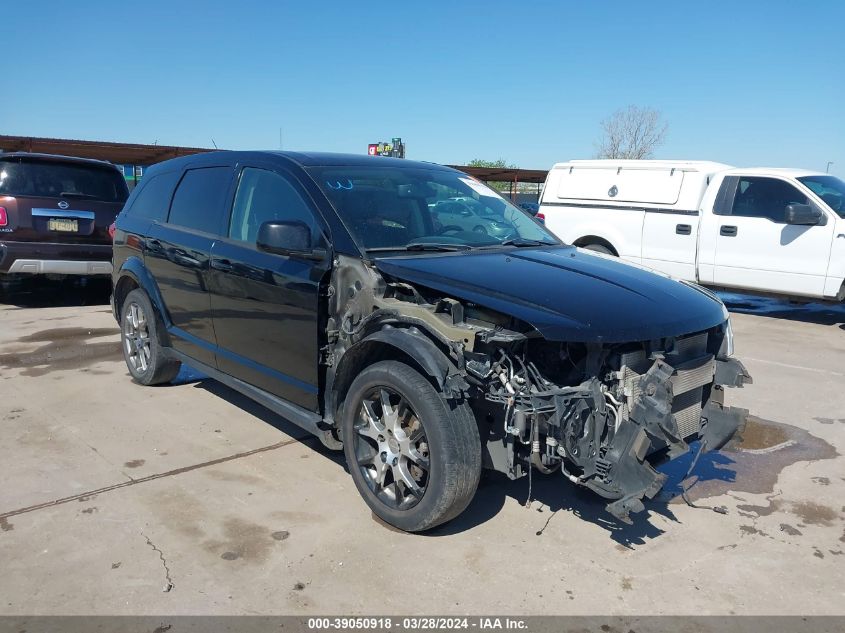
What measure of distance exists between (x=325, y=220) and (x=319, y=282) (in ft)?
1.18

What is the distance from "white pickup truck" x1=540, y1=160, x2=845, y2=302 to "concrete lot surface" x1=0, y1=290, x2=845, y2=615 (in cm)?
442

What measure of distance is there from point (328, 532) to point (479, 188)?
2.69 metres

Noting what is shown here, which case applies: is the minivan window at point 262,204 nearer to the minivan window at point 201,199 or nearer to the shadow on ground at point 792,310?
the minivan window at point 201,199

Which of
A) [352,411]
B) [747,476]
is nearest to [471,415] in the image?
[352,411]

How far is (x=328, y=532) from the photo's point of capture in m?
3.47

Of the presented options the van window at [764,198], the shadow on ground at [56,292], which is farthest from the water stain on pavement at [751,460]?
the shadow on ground at [56,292]

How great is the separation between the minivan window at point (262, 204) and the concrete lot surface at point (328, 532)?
1.42 meters

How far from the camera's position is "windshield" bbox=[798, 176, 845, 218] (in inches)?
355

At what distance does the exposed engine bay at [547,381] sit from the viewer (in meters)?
2.97

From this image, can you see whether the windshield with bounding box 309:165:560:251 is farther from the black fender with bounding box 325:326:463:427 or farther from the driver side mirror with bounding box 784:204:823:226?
the driver side mirror with bounding box 784:204:823:226

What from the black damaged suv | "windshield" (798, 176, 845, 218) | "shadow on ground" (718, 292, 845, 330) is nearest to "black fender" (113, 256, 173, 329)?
the black damaged suv

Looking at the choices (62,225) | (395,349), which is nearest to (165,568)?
(395,349)

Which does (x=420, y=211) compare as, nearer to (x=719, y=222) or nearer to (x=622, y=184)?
(x=719, y=222)

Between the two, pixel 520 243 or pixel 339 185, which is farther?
pixel 520 243
